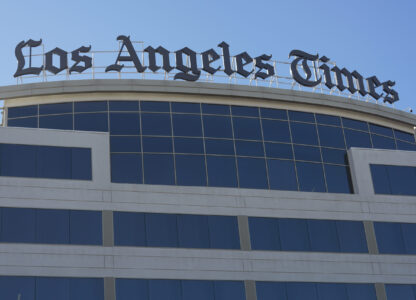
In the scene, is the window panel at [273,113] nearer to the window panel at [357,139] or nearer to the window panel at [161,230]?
the window panel at [357,139]

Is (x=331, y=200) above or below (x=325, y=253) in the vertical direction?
above

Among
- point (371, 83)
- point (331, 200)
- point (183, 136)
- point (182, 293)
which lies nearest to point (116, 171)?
point (183, 136)

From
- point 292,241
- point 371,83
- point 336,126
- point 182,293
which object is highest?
point 371,83

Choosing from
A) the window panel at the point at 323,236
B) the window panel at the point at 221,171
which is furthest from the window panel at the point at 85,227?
the window panel at the point at 323,236

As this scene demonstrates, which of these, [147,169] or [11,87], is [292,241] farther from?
[11,87]

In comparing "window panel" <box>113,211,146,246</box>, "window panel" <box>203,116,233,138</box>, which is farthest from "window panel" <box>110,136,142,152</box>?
"window panel" <box>113,211,146,246</box>

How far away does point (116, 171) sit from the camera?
57750mm

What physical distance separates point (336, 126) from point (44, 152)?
76.7ft

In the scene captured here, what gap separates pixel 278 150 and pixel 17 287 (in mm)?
22001

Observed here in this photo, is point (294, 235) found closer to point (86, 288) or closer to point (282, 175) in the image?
point (282, 175)

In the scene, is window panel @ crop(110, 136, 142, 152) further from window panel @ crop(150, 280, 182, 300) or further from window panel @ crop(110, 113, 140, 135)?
window panel @ crop(150, 280, 182, 300)

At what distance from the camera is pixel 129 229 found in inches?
2176

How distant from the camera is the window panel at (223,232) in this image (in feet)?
185

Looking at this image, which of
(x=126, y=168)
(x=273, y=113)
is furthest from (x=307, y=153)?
(x=126, y=168)
